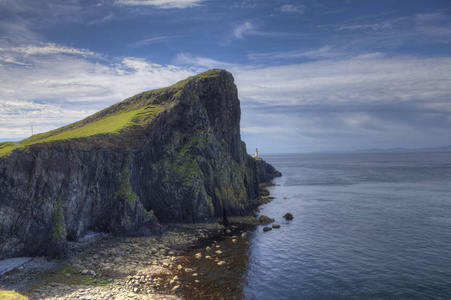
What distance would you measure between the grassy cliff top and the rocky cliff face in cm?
38

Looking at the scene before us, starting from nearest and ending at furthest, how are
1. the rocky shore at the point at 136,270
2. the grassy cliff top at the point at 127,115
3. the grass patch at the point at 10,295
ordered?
the grass patch at the point at 10,295 → the rocky shore at the point at 136,270 → the grassy cliff top at the point at 127,115

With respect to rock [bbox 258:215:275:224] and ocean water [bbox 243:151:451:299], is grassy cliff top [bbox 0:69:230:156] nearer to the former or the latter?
rock [bbox 258:215:275:224]

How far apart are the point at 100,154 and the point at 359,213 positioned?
207ft

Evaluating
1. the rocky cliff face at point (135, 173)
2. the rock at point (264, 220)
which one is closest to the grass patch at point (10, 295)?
the rocky cliff face at point (135, 173)

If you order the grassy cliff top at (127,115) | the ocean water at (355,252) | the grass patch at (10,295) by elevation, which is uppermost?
the grassy cliff top at (127,115)

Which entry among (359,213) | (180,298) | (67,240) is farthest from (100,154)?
(359,213)

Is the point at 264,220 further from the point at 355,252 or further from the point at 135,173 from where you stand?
the point at 135,173

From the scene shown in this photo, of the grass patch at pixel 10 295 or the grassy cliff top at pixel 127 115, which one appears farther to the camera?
the grassy cliff top at pixel 127 115

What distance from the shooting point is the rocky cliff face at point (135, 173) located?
39375 mm

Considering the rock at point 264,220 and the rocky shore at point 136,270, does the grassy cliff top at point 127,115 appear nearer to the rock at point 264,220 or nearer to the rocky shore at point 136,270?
the rocky shore at point 136,270

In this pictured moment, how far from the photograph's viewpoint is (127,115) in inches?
2790

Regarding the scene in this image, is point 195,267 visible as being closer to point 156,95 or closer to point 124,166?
point 124,166

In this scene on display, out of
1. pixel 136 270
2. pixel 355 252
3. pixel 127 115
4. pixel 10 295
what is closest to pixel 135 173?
pixel 127 115

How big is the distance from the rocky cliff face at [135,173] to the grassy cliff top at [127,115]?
38 centimetres
